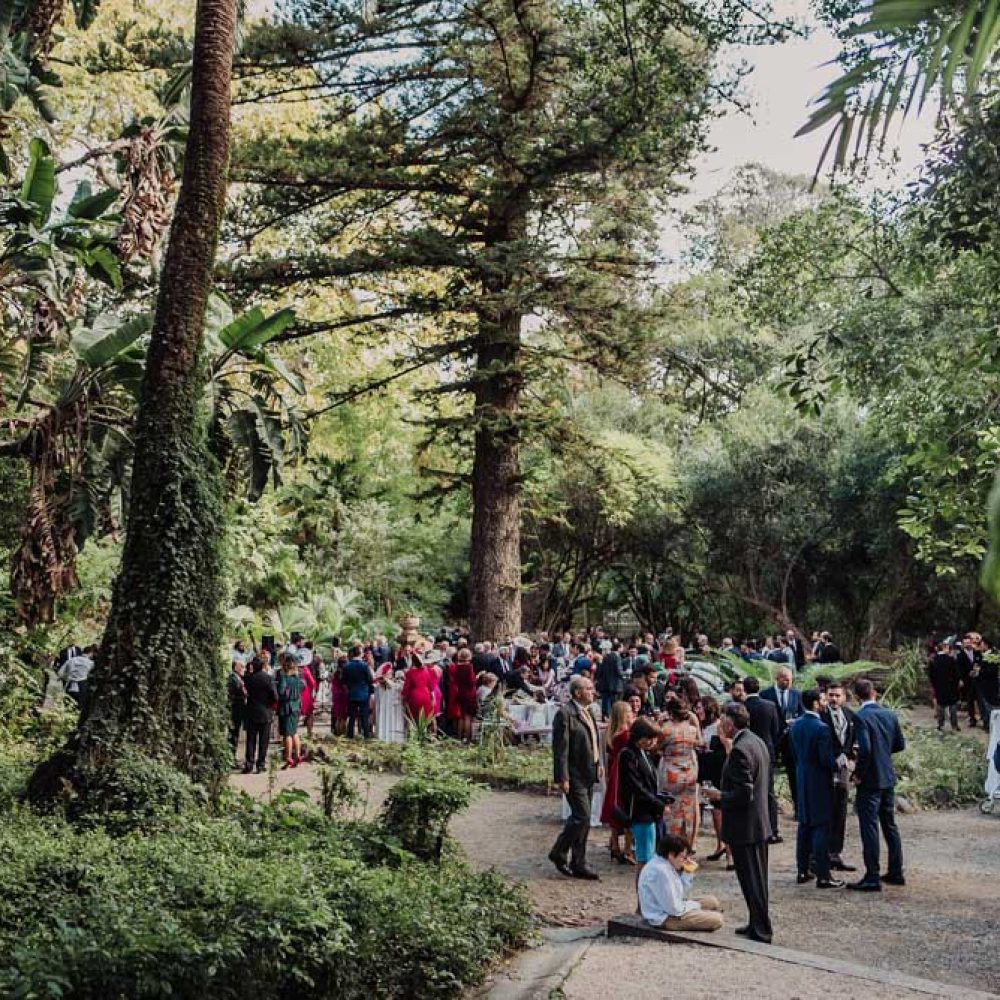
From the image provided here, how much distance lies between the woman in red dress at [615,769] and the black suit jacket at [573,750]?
0.32 m

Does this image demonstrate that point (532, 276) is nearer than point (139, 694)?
No

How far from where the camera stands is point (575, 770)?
1150 cm

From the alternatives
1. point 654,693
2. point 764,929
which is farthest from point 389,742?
point 764,929

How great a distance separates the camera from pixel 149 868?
7719mm

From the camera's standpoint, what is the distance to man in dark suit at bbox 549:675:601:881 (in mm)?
11375

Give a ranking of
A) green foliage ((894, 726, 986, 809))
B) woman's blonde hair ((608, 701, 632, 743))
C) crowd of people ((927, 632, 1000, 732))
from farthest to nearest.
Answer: crowd of people ((927, 632, 1000, 732)) → green foliage ((894, 726, 986, 809)) → woman's blonde hair ((608, 701, 632, 743))

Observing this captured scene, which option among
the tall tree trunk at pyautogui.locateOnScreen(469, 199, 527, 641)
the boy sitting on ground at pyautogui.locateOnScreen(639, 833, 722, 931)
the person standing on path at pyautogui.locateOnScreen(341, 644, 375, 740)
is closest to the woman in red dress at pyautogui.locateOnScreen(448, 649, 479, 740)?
the person standing on path at pyautogui.locateOnScreen(341, 644, 375, 740)

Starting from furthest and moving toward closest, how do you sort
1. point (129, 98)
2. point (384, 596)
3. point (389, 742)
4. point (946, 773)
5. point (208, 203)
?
point (384, 596) → point (129, 98) → point (389, 742) → point (946, 773) → point (208, 203)

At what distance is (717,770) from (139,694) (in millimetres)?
5949

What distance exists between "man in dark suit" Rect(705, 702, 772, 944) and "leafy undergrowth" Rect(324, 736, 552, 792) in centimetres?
643

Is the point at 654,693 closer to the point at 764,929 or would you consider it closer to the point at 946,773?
the point at 946,773

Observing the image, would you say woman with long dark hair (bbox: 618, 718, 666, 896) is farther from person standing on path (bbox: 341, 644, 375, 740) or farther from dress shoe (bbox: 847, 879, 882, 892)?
person standing on path (bbox: 341, 644, 375, 740)

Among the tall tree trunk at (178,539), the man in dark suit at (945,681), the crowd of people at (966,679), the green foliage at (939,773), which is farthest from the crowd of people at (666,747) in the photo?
the tall tree trunk at (178,539)

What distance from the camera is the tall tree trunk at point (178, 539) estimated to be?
407 inches
